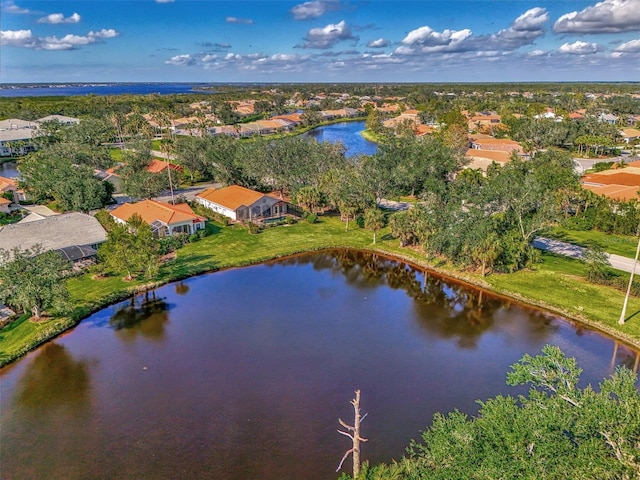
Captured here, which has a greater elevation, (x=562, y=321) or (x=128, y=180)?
(x=128, y=180)

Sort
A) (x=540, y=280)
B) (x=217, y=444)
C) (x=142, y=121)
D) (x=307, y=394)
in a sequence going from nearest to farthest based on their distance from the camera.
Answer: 1. (x=217, y=444)
2. (x=307, y=394)
3. (x=540, y=280)
4. (x=142, y=121)

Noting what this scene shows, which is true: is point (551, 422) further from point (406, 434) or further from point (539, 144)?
point (539, 144)

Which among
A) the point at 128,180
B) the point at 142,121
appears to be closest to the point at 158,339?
the point at 128,180

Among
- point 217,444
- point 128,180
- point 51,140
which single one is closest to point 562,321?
point 217,444

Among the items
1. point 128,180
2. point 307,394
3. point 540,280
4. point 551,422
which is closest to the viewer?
point 551,422

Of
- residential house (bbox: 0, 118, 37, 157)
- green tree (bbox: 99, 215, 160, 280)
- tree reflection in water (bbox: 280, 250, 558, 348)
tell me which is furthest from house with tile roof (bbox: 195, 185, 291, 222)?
residential house (bbox: 0, 118, 37, 157)

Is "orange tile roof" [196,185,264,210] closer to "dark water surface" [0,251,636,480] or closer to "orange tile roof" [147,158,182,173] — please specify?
"orange tile roof" [147,158,182,173]

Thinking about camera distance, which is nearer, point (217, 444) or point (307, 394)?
point (217, 444)
